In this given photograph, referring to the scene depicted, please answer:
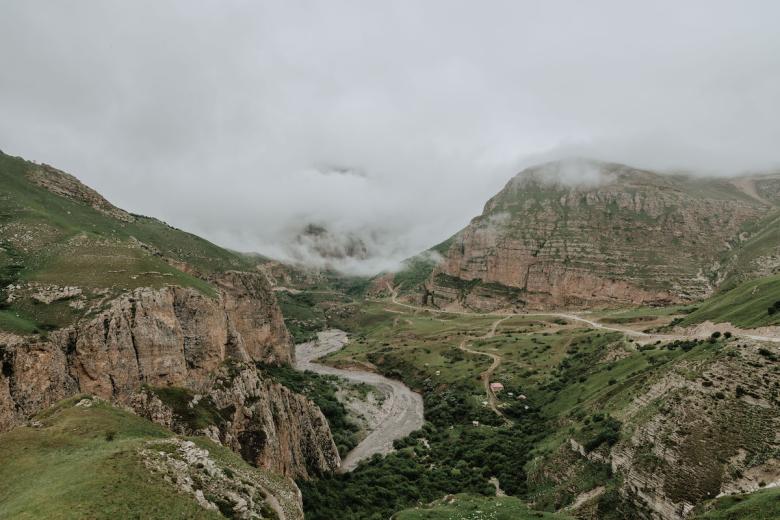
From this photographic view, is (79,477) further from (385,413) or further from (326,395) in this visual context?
(326,395)

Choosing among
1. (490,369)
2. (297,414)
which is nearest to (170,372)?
(297,414)

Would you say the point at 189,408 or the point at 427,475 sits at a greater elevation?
the point at 189,408

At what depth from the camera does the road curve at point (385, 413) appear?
277 feet

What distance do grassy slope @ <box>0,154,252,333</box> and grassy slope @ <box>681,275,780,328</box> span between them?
3306 inches

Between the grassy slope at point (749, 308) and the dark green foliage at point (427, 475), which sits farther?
the dark green foliage at point (427, 475)

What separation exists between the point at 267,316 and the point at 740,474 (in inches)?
4820

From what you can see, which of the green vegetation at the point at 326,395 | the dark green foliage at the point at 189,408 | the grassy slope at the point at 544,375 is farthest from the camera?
the green vegetation at the point at 326,395

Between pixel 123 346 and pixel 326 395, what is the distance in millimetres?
74106

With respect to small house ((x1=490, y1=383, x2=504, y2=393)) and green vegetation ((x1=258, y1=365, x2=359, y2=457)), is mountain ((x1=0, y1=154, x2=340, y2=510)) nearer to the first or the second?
green vegetation ((x1=258, y1=365, x2=359, y2=457))

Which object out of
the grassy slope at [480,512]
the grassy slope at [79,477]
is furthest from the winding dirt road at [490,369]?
the grassy slope at [79,477]

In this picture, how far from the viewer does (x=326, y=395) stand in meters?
112

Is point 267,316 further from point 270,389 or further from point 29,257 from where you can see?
point 29,257

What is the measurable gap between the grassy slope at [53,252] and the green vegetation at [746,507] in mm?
59574

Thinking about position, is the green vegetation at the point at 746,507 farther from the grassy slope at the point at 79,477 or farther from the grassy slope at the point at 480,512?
the grassy slope at the point at 79,477
